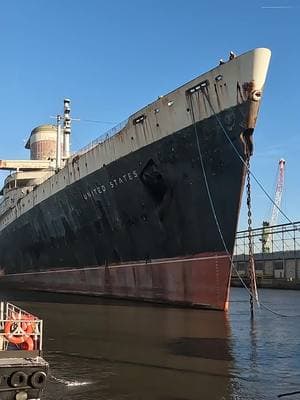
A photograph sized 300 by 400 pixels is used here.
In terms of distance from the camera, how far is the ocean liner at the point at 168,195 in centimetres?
1809

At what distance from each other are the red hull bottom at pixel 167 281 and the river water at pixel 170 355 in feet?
2.87

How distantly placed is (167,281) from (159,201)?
3.18 metres

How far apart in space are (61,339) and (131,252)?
9.36 metres

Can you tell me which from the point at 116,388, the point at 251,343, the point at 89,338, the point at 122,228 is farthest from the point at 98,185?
the point at 116,388

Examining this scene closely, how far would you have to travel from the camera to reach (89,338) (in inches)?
512

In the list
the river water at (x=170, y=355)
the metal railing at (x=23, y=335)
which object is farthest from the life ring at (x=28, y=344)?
the river water at (x=170, y=355)

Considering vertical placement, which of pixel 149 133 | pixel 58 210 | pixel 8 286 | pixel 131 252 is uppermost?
pixel 149 133

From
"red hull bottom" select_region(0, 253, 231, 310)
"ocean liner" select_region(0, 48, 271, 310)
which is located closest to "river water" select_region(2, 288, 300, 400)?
"red hull bottom" select_region(0, 253, 231, 310)

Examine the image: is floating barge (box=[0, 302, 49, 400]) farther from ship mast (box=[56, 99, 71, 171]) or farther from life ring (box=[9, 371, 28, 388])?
ship mast (box=[56, 99, 71, 171])

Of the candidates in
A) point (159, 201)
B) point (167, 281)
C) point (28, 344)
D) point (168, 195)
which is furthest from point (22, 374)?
point (159, 201)

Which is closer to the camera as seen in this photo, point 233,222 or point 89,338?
point 89,338

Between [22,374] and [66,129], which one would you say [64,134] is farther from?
[22,374]

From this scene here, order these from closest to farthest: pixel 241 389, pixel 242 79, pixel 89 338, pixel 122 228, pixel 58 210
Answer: pixel 241 389, pixel 89 338, pixel 242 79, pixel 122 228, pixel 58 210

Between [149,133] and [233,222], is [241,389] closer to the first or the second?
[233,222]
